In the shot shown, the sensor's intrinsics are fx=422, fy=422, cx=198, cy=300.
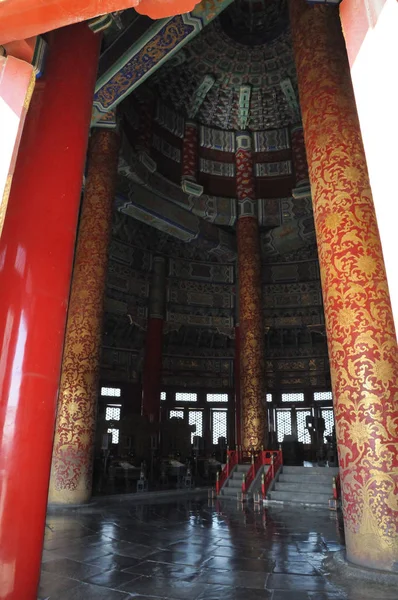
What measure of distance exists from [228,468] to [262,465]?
71 cm

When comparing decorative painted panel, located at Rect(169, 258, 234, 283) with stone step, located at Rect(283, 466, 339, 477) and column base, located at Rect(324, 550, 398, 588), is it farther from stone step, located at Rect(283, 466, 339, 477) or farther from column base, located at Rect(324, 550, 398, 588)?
column base, located at Rect(324, 550, 398, 588)

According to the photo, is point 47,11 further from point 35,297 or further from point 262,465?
point 262,465

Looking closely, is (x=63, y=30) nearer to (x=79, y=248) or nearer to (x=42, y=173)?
(x=42, y=173)

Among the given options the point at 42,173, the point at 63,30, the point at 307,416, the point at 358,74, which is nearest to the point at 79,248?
the point at 63,30

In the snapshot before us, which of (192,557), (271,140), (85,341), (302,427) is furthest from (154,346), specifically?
(192,557)

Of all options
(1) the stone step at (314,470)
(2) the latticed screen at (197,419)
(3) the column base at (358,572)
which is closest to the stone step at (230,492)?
(1) the stone step at (314,470)

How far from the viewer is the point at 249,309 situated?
10.7m

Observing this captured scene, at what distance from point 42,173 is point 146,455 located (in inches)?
399

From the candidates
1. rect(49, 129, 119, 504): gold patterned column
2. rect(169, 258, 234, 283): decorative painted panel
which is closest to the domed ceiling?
rect(169, 258, 234, 283): decorative painted panel

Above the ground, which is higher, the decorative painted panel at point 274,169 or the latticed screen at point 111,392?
the decorative painted panel at point 274,169

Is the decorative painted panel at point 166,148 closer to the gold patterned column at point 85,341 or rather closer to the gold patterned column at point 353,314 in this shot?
the gold patterned column at point 85,341

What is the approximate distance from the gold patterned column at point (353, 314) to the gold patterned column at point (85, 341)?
4208 millimetres

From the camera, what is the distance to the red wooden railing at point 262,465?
24.6 ft

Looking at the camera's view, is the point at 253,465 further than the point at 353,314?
Yes
